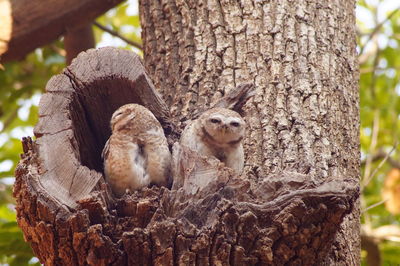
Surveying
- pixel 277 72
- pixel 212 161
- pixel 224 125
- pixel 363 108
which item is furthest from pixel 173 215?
pixel 363 108

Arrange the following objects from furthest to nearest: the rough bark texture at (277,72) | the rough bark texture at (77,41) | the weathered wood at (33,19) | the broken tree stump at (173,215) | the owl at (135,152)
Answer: the rough bark texture at (77,41) → the weathered wood at (33,19) → the rough bark texture at (277,72) → the owl at (135,152) → the broken tree stump at (173,215)

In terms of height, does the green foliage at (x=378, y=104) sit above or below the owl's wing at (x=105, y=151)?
below

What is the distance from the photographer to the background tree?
15.5 feet

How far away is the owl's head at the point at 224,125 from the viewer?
11.1 ft

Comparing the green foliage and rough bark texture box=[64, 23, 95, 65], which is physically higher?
rough bark texture box=[64, 23, 95, 65]

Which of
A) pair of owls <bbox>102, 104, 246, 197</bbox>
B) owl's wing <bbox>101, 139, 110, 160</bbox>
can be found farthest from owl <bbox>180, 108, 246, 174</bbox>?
owl's wing <bbox>101, 139, 110, 160</bbox>

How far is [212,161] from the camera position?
274 centimetres

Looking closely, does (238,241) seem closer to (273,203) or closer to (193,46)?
(273,203)

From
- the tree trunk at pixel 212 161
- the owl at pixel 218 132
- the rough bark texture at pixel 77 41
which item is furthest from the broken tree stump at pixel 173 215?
the rough bark texture at pixel 77 41

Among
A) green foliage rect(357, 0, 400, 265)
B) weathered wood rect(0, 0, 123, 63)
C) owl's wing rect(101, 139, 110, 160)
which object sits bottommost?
green foliage rect(357, 0, 400, 265)

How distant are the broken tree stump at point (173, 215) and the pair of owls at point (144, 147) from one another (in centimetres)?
32

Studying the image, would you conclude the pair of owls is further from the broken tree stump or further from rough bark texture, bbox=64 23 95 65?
rough bark texture, bbox=64 23 95 65

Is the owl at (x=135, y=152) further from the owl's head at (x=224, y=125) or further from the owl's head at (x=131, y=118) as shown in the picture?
the owl's head at (x=224, y=125)

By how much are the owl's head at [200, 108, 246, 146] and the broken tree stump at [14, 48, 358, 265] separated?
603mm
